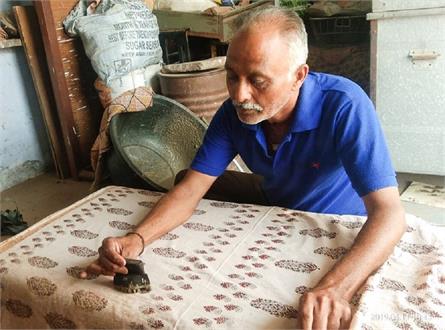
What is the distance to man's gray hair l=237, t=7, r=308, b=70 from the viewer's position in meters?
1.22

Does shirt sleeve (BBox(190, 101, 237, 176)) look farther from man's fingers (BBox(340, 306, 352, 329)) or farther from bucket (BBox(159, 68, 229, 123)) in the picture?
bucket (BBox(159, 68, 229, 123))

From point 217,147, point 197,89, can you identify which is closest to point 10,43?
point 197,89

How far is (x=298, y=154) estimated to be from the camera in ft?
4.43

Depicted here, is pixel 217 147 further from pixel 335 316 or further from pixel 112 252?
pixel 335 316

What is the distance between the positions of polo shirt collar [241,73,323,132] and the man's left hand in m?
0.53

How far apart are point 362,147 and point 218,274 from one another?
459mm

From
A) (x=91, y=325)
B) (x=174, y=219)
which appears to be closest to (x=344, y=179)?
(x=174, y=219)

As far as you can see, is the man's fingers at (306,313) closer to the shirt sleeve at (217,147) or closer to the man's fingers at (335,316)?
the man's fingers at (335,316)

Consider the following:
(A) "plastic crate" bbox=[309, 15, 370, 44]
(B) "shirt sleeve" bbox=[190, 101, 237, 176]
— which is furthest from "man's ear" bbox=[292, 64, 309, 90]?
(A) "plastic crate" bbox=[309, 15, 370, 44]

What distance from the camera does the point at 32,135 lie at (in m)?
3.19

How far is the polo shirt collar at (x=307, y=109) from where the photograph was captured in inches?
51.0

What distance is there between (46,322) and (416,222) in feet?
2.91

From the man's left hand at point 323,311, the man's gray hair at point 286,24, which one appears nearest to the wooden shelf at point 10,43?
the man's gray hair at point 286,24

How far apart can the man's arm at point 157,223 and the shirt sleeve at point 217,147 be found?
2 centimetres
